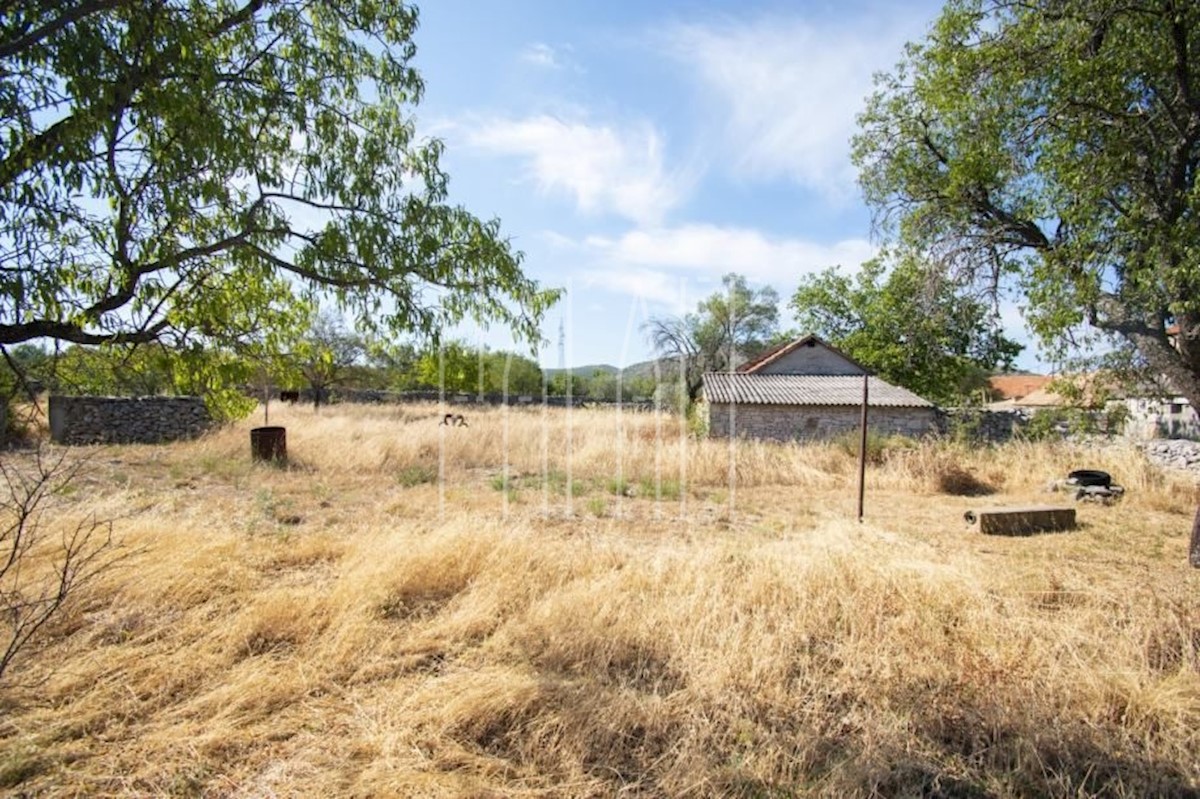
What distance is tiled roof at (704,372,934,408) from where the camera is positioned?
1973 centimetres

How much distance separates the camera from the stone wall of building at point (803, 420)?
1984cm

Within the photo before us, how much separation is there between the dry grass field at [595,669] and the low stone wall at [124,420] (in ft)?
36.4

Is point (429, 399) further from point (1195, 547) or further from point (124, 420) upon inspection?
point (1195, 547)

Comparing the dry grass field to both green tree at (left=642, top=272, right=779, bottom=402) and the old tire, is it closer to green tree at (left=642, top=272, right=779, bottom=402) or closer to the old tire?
the old tire

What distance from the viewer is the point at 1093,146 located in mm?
6695

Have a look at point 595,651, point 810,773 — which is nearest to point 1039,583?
point 810,773

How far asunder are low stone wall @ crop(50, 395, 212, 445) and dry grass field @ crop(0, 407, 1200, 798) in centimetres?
1108

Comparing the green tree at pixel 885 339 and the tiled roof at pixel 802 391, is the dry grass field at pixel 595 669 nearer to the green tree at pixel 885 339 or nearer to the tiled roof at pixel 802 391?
the tiled roof at pixel 802 391

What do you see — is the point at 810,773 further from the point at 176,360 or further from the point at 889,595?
the point at 176,360

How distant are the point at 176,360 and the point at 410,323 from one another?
1.49 m

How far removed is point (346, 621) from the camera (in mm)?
3957

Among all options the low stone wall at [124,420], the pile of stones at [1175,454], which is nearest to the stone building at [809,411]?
the pile of stones at [1175,454]

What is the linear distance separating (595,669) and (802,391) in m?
19.2

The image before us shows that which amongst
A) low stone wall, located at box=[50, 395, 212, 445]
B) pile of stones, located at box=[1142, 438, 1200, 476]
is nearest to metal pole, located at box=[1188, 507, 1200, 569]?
pile of stones, located at box=[1142, 438, 1200, 476]
